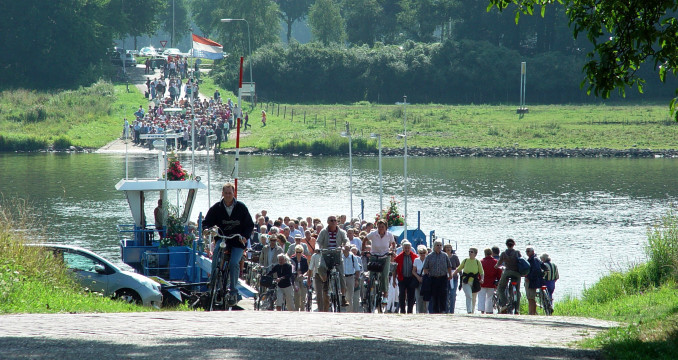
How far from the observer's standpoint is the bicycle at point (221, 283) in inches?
459

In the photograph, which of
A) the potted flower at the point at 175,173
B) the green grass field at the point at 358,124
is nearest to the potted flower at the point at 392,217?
the potted flower at the point at 175,173

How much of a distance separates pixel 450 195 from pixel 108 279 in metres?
37.0

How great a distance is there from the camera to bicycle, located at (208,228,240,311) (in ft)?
38.2

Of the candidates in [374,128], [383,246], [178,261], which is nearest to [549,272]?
[383,246]

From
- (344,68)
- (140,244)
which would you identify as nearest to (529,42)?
(344,68)

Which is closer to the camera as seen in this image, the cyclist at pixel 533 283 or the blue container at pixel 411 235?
the cyclist at pixel 533 283

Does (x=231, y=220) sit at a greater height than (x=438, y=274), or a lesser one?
greater

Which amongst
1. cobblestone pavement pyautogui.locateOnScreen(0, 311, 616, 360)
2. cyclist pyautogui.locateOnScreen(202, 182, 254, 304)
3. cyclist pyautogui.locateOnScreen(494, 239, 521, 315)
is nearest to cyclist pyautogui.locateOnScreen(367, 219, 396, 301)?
cyclist pyautogui.locateOnScreen(494, 239, 521, 315)

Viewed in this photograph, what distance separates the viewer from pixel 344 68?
307 ft

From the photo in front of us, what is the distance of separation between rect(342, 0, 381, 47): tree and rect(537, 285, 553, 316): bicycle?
94983 mm

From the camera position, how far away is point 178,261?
21.0 m

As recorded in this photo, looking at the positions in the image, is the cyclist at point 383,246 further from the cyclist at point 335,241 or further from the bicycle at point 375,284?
the cyclist at point 335,241

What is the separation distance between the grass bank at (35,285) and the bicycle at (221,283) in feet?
6.33

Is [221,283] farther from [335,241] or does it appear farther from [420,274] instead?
[420,274]
